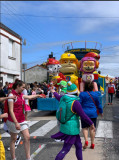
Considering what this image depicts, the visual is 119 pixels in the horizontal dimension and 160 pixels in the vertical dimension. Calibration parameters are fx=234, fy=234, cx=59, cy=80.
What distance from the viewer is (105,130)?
26.5 ft

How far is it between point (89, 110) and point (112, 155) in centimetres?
116

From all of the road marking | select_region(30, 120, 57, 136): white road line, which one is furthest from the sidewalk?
select_region(30, 120, 57, 136): white road line

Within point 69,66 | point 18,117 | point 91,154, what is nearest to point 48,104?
point 69,66

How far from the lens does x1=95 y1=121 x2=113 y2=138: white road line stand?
7.36 m

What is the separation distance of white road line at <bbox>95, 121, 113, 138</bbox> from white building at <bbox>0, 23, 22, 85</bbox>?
11.2m

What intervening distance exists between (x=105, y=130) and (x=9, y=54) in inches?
568

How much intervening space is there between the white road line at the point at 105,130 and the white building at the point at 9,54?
11227 mm

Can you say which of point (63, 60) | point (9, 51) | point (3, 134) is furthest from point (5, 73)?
point (3, 134)

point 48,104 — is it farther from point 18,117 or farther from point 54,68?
point 18,117

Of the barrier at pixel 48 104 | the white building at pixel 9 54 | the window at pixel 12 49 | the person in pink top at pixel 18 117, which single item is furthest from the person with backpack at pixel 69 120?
the window at pixel 12 49

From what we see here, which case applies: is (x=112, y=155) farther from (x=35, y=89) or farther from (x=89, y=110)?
(x=35, y=89)

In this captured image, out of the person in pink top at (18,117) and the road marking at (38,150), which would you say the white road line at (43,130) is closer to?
the road marking at (38,150)

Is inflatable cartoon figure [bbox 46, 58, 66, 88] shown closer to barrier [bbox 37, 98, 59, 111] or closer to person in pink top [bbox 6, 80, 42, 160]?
barrier [bbox 37, 98, 59, 111]

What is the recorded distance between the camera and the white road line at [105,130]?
736cm
